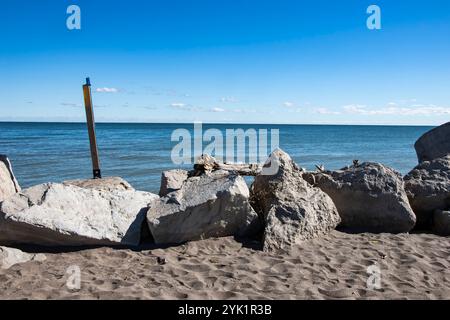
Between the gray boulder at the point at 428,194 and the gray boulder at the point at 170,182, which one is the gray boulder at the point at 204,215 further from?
the gray boulder at the point at 428,194

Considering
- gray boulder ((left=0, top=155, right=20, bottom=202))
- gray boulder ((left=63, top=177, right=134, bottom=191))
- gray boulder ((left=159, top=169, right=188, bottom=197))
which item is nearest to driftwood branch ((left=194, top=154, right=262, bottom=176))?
gray boulder ((left=159, top=169, right=188, bottom=197))

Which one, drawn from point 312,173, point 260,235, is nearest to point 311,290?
point 260,235

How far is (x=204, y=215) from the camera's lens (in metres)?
6.65

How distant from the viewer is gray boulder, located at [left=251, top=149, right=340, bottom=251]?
21.3ft

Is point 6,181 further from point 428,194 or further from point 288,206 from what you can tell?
point 428,194

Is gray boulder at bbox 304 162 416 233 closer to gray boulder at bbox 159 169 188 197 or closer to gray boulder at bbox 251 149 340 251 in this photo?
gray boulder at bbox 251 149 340 251

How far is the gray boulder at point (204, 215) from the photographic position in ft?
21.6

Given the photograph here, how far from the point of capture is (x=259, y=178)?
7645 mm

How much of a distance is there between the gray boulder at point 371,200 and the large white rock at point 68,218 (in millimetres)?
3525

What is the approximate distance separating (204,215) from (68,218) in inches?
81.6

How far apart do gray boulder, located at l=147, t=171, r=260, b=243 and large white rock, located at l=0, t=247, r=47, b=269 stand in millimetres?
1664

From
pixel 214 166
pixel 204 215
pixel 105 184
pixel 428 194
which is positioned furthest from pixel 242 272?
pixel 214 166

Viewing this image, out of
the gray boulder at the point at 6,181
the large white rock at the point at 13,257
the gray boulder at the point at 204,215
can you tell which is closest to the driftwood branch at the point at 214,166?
the gray boulder at the point at 204,215
